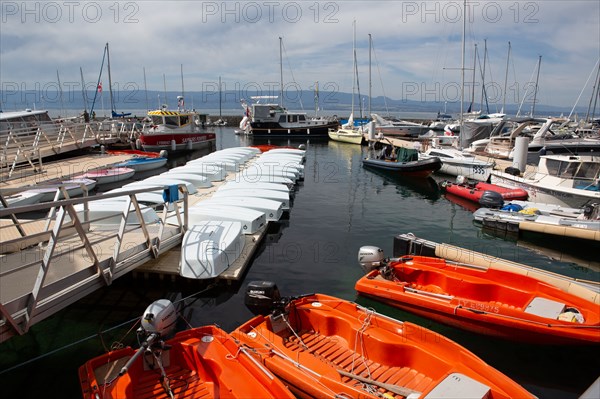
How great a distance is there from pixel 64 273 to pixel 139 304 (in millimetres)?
2544

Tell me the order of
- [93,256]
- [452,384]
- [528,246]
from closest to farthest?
1. [452,384]
2. [93,256]
3. [528,246]

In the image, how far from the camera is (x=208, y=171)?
68.9 ft

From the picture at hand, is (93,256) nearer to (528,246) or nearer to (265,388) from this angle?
(265,388)

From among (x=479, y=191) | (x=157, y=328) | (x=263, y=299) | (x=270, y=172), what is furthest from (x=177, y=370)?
(x=479, y=191)

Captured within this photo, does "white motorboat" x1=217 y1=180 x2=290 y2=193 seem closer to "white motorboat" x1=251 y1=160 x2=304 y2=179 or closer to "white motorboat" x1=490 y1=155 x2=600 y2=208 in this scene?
"white motorboat" x1=251 y1=160 x2=304 y2=179

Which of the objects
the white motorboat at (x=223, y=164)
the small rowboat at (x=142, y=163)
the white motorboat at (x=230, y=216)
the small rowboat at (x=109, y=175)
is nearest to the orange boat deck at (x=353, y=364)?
the white motorboat at (x=230, y=216)

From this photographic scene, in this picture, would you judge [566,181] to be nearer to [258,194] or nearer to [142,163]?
[258,194]

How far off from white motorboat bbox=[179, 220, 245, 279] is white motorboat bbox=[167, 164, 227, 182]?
31.1 ft

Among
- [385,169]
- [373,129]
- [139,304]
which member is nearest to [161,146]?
[385,169]

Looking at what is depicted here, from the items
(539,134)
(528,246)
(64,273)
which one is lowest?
(528,246)

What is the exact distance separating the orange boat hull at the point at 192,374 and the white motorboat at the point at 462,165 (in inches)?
865

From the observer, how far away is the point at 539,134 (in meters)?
29.9

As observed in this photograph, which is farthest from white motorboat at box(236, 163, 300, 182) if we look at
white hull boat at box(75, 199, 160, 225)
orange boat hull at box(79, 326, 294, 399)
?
orange boat hull at box(79, 326, 294, 399)

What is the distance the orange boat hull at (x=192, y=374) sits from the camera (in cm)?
552
